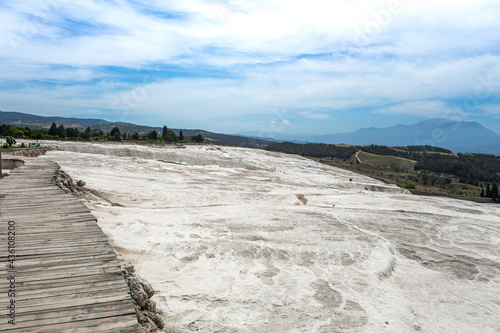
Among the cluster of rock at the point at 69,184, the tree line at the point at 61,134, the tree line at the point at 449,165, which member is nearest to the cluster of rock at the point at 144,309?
the cluster of rock at the point at 69,184

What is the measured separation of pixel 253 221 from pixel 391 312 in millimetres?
7196

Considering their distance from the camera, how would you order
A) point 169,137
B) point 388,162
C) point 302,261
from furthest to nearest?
point 388,162
point 169,137
point 302,261

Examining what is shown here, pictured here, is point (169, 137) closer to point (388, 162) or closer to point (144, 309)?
point (388, 162)

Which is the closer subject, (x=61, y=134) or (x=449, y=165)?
(x=61, y=134)

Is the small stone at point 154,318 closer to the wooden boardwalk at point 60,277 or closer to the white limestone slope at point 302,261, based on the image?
the white limestone slope at point 302,261

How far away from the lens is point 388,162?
89.9 meters

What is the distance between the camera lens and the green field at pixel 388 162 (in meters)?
84.4

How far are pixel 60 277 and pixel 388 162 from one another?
94.8 meters

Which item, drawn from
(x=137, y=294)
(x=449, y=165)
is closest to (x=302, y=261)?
(x=137, y=294)

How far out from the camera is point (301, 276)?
349 inches

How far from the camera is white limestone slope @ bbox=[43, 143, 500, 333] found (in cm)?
691

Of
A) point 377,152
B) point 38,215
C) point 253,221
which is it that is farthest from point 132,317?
point 377,152

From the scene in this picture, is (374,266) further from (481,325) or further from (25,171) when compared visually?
(25,171)

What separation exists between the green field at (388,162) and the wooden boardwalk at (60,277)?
84.0 m
